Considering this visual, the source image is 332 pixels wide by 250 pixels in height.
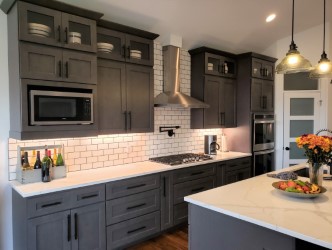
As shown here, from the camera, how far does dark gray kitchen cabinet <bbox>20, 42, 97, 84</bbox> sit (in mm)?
2340

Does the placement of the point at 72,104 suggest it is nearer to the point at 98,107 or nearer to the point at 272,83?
the point at 98,107

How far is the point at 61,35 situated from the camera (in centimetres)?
252

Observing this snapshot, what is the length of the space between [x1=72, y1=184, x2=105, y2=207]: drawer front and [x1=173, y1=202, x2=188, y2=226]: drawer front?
1.18 m

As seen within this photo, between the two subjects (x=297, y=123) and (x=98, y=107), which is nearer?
(x=98, y=107)

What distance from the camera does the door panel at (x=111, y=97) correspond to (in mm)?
2959

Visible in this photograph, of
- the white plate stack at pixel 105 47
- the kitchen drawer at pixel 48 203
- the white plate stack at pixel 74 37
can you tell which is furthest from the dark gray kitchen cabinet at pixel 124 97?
the kitchen drawer at pixel 48 203

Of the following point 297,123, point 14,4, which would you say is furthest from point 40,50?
point 297,123

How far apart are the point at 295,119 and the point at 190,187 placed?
2931 mm

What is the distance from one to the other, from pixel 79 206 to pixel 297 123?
4.50 meters

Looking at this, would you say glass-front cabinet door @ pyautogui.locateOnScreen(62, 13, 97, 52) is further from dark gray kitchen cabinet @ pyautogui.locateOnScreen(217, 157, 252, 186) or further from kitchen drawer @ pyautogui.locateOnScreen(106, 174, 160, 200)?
dark gray kitchen cabinet @ pyautogui.locateOnScreen(217, 157, 252, 186)

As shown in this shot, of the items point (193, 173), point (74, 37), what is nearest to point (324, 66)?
point (193, 173)

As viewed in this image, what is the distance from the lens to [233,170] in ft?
13.8

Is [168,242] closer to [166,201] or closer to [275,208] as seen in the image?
[166,201]

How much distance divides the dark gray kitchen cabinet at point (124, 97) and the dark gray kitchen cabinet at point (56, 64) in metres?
0.24
